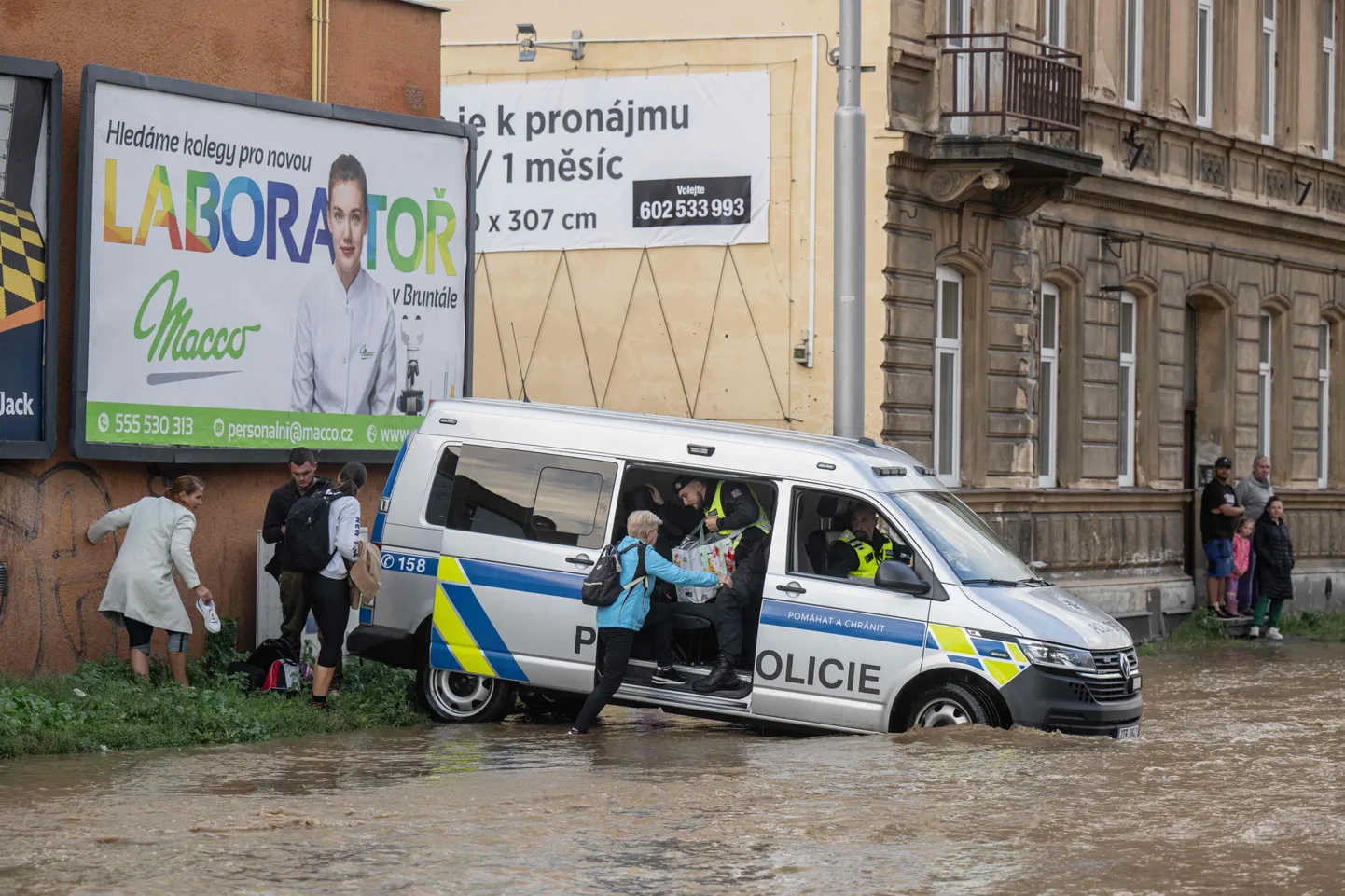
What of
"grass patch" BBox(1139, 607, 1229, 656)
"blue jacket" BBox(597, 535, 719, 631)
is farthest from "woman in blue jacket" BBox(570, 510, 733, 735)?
"grass patch" BBox(1139, 607, 1229, 656)

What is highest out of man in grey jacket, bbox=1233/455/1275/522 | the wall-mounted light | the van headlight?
the wall-mounted light

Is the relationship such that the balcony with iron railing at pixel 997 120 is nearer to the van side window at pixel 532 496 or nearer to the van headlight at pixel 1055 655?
the van side window at pixel 532 496

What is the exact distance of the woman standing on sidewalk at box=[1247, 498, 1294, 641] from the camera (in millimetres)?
25297

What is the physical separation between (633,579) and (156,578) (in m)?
3.06

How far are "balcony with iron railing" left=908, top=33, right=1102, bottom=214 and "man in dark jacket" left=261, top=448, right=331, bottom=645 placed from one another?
927 centimetres

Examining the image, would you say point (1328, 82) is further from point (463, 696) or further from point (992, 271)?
point (463, 696)

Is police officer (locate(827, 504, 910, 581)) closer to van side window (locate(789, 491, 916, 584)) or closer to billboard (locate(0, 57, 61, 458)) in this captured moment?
van side window (locate(789, 491, 916, 584))

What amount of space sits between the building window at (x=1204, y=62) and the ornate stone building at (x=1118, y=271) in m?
0.03

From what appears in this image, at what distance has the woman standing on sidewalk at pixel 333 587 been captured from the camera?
45.1 feet

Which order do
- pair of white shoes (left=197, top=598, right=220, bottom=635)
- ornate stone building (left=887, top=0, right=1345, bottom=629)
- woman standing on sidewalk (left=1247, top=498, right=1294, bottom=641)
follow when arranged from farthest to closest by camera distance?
woman standing on sidewalk (left=1247, top=498, right=1294, bottom=641) < ornate stone building (left=887, top=0, right=1345, bottom=629) < pair of white shoes (left=197, top=598, right=220, bottom=635)

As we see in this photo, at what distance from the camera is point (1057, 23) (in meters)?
24.7

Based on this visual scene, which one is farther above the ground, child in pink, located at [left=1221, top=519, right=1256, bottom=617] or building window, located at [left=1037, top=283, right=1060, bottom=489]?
building window, located at [left=1037, top=283, right=1060, bottom=489]

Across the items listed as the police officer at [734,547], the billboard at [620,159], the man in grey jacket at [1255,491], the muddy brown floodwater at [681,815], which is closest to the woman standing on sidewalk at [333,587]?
the muddy brown floodwater at [681,815]

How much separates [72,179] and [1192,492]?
1698 centimetres
